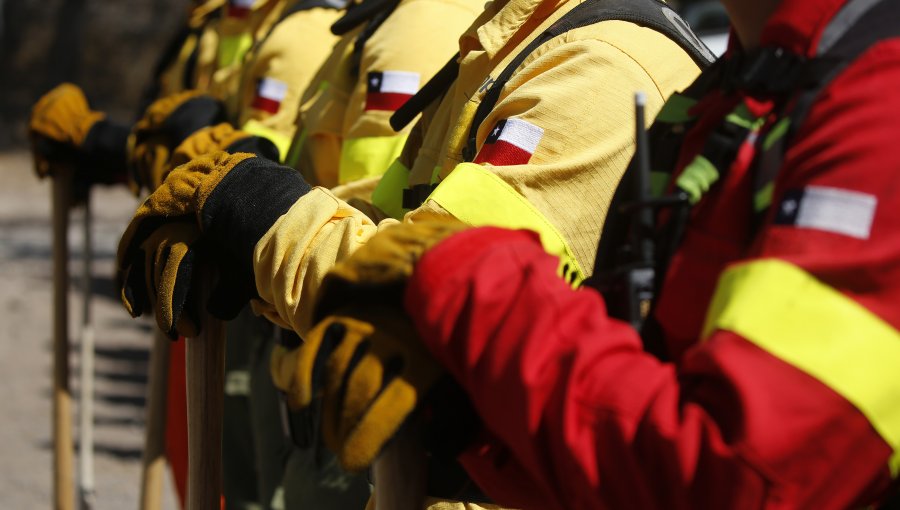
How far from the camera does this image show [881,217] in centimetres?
110

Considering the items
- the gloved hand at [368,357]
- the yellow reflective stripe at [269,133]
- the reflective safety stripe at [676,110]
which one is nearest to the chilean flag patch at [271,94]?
the yellow reflective stripe at [269,133]

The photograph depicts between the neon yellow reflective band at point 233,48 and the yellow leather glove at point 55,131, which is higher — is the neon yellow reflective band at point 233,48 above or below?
above

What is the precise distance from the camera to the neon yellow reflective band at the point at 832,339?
3.57 feet

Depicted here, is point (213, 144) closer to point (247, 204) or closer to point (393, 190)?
point (393, 190)

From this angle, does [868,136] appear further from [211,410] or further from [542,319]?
[211,410]

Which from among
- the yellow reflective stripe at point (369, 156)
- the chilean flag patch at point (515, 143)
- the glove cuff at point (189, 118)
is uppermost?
the chilean flag patch at point (515, 143)

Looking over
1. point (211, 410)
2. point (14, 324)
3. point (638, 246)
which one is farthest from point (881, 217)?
point (14, 324)

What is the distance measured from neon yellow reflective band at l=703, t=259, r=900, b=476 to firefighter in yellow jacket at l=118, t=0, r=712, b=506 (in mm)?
519

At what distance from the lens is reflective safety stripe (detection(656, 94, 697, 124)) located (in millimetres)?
1483

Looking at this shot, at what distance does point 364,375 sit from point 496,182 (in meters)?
0.49

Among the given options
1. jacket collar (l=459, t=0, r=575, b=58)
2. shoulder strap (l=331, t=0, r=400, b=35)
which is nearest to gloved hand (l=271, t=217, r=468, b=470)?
jacket collar (l=459, t=0, r=575, b=58)

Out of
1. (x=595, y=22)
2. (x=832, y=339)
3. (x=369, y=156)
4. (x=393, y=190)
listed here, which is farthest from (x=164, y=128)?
(x=832, y=339)

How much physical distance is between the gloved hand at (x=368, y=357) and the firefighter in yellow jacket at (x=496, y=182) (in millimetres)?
203

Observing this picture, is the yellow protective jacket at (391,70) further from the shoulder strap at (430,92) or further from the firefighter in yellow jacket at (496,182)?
the firefighter in yellow jacket at (496,182)
